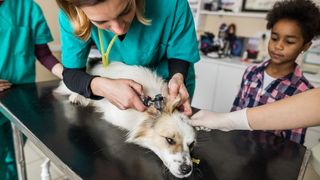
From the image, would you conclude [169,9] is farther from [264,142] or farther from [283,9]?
[283,9]

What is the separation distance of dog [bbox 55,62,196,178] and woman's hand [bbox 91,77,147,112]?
0.08 metres

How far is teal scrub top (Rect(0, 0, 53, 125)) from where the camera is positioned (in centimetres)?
111

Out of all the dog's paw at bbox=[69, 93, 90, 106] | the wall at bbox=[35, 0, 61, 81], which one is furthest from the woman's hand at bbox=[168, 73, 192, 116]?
the wall at bbox=[35, 0, 61, 81]

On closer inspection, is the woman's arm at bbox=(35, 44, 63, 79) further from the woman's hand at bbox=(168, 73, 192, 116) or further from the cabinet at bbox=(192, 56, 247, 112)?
the cabinet at bbox=(192, 56, 247, 112)

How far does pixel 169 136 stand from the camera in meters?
0.78

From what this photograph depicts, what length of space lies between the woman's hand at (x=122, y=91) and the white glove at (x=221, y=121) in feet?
0.63

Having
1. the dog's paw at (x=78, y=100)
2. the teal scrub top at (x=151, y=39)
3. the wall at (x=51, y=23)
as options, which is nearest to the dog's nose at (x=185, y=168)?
the teal scrub top at (x=151, y=39)

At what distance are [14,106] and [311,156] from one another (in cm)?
104

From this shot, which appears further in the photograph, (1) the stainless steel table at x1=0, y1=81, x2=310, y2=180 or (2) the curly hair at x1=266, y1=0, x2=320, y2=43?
(2) the curly hair at x1=266, y1=0, x2=320, y2=43

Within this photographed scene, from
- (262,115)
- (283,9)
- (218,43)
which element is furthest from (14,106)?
(218,43)

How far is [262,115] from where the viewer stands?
741mm

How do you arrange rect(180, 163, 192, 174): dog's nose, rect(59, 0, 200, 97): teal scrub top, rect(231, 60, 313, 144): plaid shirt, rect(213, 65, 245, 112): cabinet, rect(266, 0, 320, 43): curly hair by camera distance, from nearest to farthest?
rect(180, 163, 192, 174): dog's nose < rect(59, 0, 200, 97): teal scrub top < rect(231, 60, 313, 144): plaid shirt < rect(266, 0, 320, 43): curly hair < rect(213, 65, 245, 112): cabinet

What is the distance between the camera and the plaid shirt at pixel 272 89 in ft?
3.95

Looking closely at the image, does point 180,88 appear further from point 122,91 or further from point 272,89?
point 272,89
